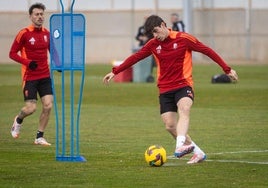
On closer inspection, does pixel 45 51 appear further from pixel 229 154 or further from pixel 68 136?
pixel 229 154

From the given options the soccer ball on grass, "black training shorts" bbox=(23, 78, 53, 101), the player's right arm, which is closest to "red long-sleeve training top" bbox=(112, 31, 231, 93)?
the soccer ball on grass

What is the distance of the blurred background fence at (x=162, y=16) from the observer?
53.4 meters

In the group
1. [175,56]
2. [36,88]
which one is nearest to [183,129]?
[175,56]

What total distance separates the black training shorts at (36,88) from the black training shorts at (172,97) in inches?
157

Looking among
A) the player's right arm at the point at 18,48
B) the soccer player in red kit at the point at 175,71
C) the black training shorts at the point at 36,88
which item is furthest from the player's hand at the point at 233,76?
the black training shorts at the point at 36,88

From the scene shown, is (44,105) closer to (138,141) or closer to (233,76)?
(138,141)

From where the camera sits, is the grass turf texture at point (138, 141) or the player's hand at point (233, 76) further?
the player's hand at point (233, 76)

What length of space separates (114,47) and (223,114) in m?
30.9

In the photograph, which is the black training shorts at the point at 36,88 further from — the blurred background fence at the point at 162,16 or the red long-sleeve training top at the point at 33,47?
the blurred background fence at the point at 162,16

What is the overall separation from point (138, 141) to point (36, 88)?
2.08 metres

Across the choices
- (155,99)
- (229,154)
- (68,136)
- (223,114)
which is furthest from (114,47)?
(229,154)

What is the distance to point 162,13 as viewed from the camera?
180 ft

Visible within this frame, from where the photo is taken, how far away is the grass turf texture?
44.0 feet

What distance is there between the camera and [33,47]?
60.8 ft
